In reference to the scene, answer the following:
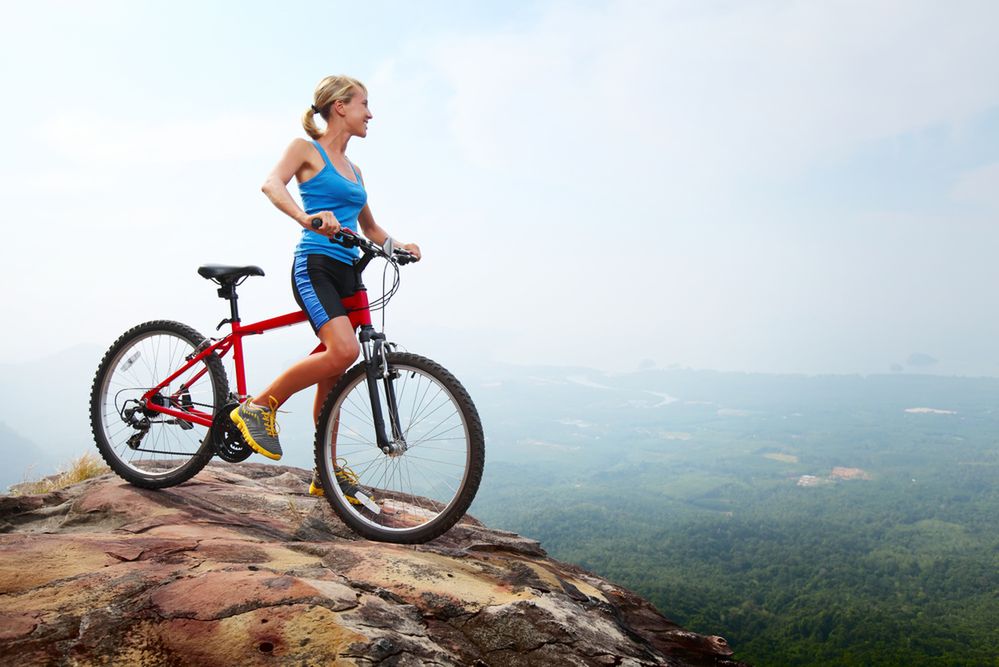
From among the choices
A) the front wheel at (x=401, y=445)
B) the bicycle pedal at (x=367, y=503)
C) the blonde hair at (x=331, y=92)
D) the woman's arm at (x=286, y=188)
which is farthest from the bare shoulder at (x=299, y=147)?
the bicycle pedal at (x=367, y=503)

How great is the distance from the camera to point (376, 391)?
4.93m

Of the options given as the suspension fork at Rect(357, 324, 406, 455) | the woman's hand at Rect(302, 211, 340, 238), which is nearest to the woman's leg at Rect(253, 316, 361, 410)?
the suspension fork at Rect(357, 324, 406, 455)

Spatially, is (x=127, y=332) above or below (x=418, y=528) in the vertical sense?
above

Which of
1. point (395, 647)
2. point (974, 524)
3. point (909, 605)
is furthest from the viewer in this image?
point (974, 524)

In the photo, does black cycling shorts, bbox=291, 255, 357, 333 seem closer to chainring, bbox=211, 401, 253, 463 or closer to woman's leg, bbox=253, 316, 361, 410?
woman's leg, bbox=253, 316, 361, 410

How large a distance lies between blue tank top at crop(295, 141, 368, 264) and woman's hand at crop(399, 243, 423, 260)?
37 centimetres

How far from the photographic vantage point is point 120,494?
5672 millimetres

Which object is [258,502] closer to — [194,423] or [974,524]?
[194,423]

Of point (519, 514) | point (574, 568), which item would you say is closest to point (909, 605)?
point (519, 514)

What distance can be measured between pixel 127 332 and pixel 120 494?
4.86 feet

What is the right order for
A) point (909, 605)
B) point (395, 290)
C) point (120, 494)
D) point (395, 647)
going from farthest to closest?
point (909, 605) → point (120, 494) → point (395, 290) → point (395, 647)

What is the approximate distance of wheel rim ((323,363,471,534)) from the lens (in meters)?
4.75

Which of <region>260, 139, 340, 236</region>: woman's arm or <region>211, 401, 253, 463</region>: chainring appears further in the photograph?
<region>211, 401, 253, 463</region>: chainring

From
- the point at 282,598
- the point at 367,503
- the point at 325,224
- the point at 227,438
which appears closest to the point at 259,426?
the point at 227,438
